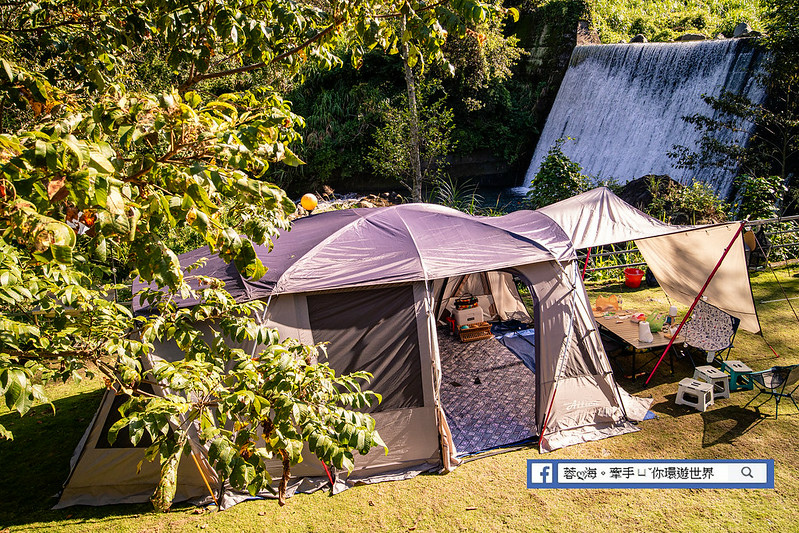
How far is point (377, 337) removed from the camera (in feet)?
16.3

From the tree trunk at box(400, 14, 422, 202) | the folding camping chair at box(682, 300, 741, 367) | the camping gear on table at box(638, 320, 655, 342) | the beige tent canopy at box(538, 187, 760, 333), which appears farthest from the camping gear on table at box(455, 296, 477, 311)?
the tree trunk at box(400, 14, 422, 202)

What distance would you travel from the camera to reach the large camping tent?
15.4 feet

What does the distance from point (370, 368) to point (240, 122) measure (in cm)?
301

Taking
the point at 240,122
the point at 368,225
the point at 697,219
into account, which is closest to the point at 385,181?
the point at 697,219

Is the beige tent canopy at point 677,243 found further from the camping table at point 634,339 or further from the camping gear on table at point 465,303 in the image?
the camping gear on table at point 465,303

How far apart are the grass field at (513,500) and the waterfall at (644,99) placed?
8831mm

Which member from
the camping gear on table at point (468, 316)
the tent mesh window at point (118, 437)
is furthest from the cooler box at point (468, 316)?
the tent mesh window at point (118, 437)

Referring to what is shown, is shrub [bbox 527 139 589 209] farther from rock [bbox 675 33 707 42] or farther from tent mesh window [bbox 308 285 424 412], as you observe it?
rock [bbox 675 33 707 42]

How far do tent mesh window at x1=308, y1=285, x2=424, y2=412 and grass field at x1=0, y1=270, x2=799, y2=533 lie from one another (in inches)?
32.3

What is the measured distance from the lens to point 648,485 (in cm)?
453

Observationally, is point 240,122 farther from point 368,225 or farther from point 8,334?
point 368,225

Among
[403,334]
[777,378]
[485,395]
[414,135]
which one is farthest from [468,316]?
[414,135]

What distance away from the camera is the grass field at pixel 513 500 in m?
4.14

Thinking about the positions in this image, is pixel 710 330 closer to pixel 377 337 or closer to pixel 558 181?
pixel 377 337
